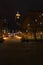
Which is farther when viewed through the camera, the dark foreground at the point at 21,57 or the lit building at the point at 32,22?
the lit building at the point at 32,22

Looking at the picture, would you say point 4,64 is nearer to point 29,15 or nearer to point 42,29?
point 42,29

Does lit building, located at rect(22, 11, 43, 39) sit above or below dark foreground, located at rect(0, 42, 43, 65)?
above

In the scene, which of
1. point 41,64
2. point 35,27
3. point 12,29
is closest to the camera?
point 41,64

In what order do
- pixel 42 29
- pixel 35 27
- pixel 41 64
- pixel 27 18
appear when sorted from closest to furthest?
pixel 41 64 < pixel 35 27 < pixel 42 29 < pixel 27 18

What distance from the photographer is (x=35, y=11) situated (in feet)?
250

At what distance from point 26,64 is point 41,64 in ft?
2.33

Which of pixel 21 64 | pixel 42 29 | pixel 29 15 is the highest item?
pixel 29 15

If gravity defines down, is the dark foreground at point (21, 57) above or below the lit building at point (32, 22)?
below

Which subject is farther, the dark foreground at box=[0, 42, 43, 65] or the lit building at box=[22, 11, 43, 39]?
the lit building at box=[22, 11, 43, 39]

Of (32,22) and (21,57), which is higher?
(32,22)

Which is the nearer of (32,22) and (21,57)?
(21,57)

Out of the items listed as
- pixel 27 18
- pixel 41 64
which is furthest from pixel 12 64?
pixel 27 18

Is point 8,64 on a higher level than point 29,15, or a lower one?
lower

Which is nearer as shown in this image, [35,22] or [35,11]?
[35,22]
